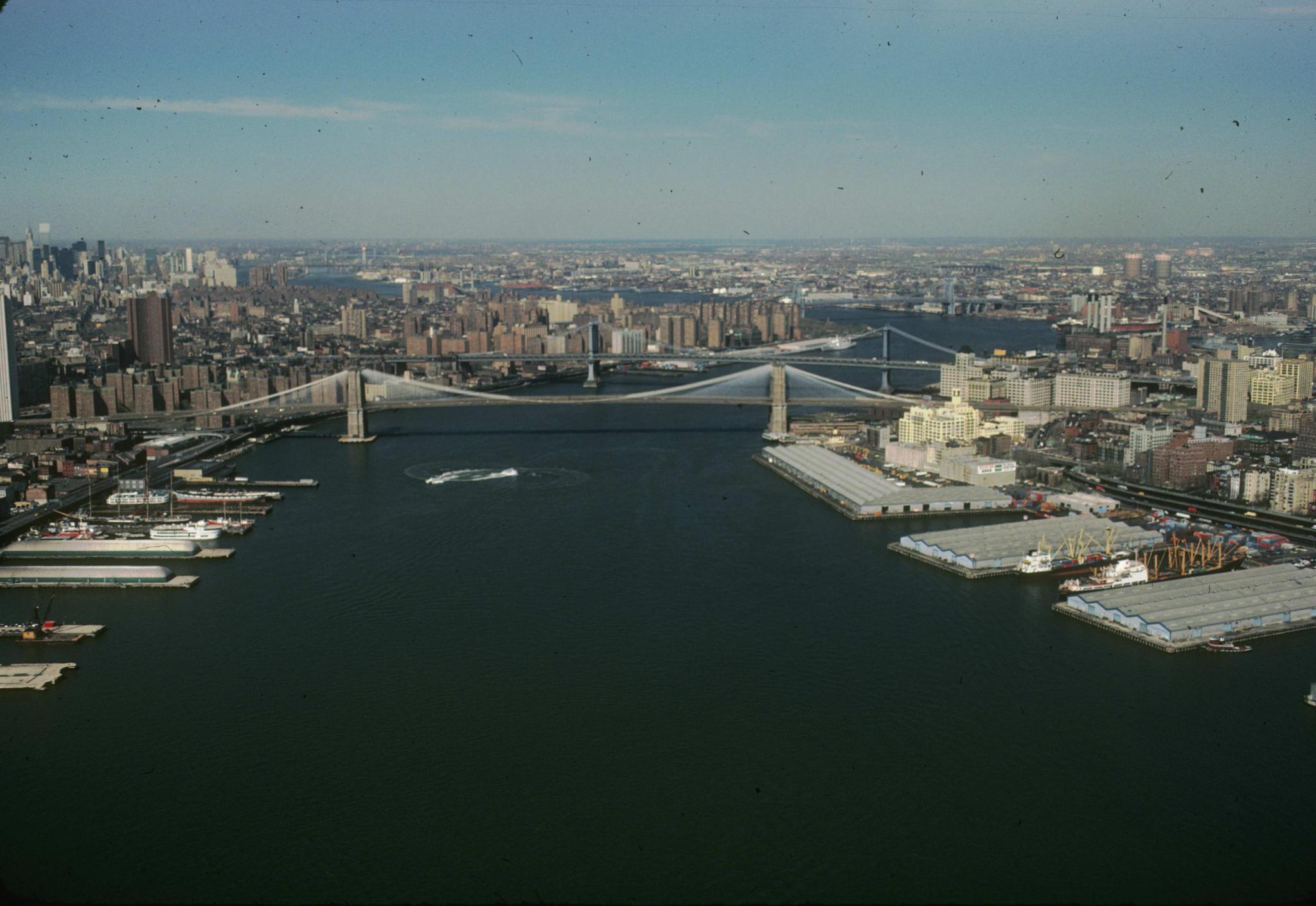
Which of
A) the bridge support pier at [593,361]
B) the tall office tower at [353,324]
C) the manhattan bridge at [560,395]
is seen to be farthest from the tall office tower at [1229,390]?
the tall office tower at [353,324]

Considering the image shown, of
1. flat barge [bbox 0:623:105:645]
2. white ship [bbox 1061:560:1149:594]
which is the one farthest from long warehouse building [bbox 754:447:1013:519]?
flat barge [bbox 0:623:105:645]

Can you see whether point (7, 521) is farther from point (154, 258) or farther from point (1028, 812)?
point (154, 258)

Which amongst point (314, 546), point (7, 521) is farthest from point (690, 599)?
point (7, 521)

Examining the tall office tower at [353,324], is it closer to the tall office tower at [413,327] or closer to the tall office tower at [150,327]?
the tall office tower at [413,327]

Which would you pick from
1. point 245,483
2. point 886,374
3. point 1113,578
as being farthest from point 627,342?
point 1113,578

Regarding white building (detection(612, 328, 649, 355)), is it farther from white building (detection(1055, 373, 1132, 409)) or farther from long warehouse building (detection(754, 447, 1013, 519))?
long warehouse building (detection(754, 447, 1013, 519))

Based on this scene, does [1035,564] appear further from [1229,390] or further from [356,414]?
[356,414]
